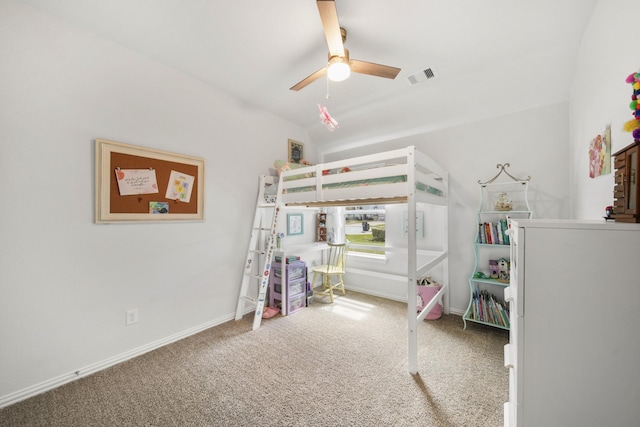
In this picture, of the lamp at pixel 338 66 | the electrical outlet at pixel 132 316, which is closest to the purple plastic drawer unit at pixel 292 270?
the electrical outlet at pixel 132 316

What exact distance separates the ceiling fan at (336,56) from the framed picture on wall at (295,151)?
165cm

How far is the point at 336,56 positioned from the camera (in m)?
1.67

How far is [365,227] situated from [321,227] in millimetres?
795

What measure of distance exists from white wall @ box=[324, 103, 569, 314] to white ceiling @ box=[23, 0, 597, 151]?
17 cm

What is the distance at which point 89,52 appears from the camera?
6.36 ft

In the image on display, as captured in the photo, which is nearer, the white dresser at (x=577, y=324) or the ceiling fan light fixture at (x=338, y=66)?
the white dresser at (x=577, y=324)

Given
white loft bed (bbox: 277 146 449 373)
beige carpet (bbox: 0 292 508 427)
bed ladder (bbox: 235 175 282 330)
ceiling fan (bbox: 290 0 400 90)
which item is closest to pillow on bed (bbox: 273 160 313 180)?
white loft bed (bbox: 277 146 449 373)

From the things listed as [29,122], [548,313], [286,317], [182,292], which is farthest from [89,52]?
[548,313]

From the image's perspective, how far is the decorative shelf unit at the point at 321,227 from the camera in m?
4.15

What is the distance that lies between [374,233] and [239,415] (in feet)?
10.4

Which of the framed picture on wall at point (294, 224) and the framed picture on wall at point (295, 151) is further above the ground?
the framed picture on wall at point (295, 151)

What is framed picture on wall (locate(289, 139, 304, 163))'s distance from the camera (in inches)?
146

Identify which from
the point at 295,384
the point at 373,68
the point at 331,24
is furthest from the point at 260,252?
the point at 331,24

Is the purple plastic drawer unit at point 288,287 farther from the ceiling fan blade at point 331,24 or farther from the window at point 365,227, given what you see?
the ceiling fan blade at point 331,24
